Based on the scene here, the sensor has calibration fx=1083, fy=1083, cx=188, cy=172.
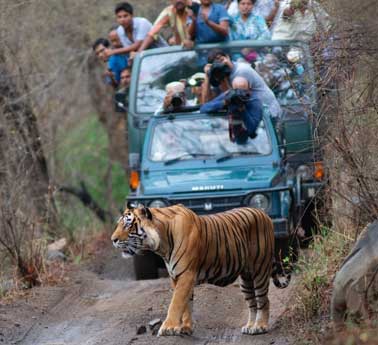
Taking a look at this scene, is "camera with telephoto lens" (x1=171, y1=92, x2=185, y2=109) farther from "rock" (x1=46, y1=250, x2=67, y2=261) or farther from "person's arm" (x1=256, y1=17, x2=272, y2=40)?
"rock" (x1=46, y1=250, x2=67, y2=261)

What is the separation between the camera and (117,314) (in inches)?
386

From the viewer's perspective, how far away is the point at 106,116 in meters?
22.2

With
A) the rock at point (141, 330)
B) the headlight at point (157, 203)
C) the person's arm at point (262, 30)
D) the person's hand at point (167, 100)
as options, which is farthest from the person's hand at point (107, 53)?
the rock at point (141, 330)

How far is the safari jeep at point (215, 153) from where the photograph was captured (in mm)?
11086

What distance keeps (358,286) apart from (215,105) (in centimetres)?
470

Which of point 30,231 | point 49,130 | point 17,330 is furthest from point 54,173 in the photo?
point 17,330

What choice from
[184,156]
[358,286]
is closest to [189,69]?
[184,156]

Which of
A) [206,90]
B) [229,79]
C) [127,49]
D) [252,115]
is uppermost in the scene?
[127,49]

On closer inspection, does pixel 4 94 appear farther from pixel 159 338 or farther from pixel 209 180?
pixel 159 338

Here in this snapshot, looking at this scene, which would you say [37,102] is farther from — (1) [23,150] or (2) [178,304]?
A: (2) [178,304]

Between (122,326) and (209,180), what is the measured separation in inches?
102

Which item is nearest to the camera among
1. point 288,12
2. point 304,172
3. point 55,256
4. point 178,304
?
point 178,304

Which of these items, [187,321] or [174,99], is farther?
[174,99]

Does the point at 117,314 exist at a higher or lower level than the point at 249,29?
lower
